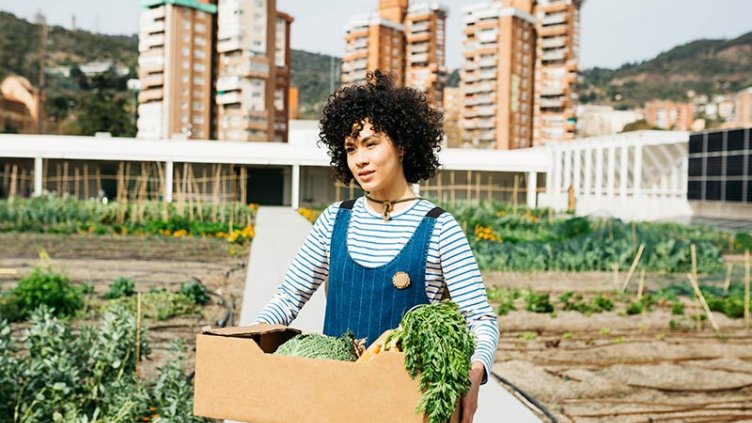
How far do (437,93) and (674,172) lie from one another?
168 ft

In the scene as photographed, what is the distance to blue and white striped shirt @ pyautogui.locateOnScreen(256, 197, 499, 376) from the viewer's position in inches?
77.4

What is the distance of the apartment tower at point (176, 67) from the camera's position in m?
60.2

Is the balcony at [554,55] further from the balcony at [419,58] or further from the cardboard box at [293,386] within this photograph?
the cardboard box at [293,386]

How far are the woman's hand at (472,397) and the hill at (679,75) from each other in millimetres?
118694

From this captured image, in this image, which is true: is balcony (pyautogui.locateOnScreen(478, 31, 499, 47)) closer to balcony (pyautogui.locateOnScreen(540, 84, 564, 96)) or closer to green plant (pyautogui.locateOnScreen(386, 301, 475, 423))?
balcony (pyautogui.locateOnScreen(540, 84, 564, 96))

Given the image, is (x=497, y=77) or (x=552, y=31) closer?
(x=497, y=77)

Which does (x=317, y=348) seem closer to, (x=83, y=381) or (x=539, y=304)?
(x=83, y=381)

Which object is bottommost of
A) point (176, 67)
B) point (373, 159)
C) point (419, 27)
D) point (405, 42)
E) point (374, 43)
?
point (373, 159)

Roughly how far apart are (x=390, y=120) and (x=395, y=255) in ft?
1.10

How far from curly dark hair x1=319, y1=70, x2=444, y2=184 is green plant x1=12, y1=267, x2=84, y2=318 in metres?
5.53

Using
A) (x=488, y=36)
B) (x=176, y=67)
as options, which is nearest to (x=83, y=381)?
(x=176, y=67)

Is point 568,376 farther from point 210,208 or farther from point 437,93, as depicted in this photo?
point 437,93

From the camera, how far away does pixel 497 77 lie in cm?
6362

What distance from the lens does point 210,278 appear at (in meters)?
11.1
